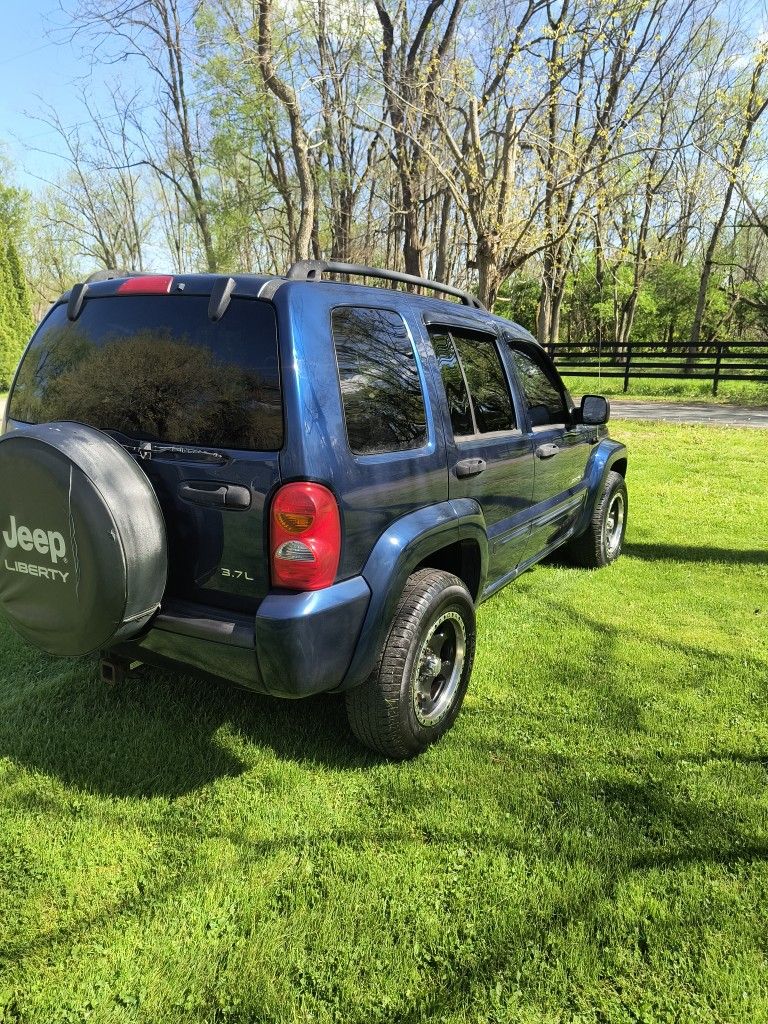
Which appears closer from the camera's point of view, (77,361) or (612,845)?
(612,845)

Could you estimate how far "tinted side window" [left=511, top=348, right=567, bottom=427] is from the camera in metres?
3.86

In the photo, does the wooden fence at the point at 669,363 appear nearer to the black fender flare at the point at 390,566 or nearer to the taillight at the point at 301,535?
the black fender flare at the point at 390,566

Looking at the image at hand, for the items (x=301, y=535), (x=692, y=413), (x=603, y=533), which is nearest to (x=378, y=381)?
(x=301, y=535)

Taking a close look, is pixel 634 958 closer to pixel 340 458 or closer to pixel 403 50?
pixel 340 458

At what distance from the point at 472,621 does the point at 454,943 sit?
4.36 ft

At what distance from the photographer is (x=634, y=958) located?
1898mm

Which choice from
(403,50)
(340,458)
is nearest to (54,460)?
(340,458)

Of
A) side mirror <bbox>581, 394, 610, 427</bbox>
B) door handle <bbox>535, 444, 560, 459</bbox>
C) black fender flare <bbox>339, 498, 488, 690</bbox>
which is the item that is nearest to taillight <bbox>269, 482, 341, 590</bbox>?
black fender flare <bbox>339, 498, 488, 690</bbox>

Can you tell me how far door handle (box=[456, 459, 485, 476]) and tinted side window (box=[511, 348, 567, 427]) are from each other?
0.85 meters

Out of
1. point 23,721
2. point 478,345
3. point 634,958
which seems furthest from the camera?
point 478,345

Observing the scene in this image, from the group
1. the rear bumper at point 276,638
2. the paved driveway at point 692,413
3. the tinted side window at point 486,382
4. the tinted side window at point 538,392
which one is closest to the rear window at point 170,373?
the rear bumper at point 276,638

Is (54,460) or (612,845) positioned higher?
(54,460)

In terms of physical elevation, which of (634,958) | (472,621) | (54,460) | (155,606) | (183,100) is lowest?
(634,958)

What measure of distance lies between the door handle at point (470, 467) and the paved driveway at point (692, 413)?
10573 millimetres
